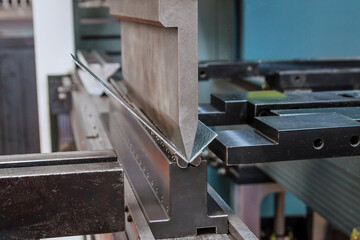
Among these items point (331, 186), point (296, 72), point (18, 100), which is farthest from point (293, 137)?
point (18, 100)

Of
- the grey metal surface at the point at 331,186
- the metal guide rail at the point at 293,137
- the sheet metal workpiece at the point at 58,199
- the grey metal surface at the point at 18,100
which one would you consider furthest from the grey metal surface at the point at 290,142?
the grey metal surface at the point at 18,100

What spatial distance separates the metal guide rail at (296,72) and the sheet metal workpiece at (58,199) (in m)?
0.92

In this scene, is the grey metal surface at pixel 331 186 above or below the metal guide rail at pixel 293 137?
→ below

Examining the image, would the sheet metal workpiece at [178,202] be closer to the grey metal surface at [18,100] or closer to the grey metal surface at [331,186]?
the grey metal surface at [331,186]

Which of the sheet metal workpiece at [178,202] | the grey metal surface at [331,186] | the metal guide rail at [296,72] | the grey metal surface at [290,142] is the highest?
the metal guide rail at [296,72]

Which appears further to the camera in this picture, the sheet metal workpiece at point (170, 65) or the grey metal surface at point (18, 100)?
the grey metal surface at point (18, 100)

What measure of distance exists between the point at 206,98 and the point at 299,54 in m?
0.48

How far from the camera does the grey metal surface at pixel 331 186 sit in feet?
4.12

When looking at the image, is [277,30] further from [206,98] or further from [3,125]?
[3,125]

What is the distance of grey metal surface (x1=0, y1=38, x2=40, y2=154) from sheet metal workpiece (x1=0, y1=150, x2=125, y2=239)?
2.04 metres

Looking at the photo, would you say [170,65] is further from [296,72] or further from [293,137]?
[296,72]

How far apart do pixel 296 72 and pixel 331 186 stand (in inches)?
13.8

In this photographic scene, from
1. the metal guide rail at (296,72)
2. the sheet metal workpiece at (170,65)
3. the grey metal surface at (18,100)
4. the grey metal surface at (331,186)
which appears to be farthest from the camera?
the grey metal surface at (18,100)

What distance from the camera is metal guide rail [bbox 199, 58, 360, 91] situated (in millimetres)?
1553
